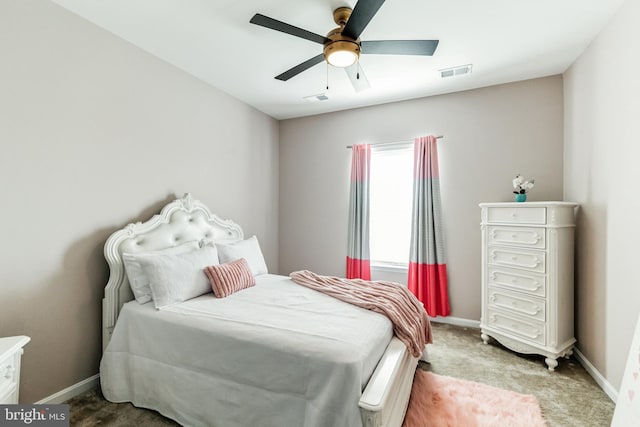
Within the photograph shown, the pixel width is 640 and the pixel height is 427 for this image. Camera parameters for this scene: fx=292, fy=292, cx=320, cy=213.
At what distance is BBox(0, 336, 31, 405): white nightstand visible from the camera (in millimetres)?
1384

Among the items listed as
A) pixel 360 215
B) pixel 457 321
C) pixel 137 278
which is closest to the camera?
pixel 137 278

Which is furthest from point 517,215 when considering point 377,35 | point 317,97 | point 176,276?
point 176,276

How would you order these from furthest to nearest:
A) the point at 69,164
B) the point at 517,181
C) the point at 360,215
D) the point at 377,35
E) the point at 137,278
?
the point at 360,215
the point at 517,181
the point at 377,35
the point at 137,278
the point at 69,164

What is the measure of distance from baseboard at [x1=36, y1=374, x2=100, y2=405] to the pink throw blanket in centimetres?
172

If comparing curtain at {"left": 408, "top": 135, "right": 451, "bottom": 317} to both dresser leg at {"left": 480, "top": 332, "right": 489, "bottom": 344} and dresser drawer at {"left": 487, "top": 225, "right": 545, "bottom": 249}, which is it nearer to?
dresser leg at {"left": 480, "top": 332, "right": 489, "bottom": 344}

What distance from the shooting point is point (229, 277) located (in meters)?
2.45

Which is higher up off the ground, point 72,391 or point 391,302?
point 391,302

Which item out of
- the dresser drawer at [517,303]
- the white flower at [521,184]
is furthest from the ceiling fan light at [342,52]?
the dresser drawer at [517,303]

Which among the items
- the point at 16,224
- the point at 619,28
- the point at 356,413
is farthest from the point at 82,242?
the point at 619,28

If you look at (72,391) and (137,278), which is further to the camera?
(137,278)

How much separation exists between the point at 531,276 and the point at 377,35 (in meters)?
2.44

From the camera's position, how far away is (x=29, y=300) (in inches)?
73.5

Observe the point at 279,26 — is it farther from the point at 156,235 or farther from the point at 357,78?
the point at 156,235

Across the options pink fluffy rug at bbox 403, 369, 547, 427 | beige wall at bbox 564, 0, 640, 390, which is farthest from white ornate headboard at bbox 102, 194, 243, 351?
beige wall at bbox 564, 0, 640, 390
